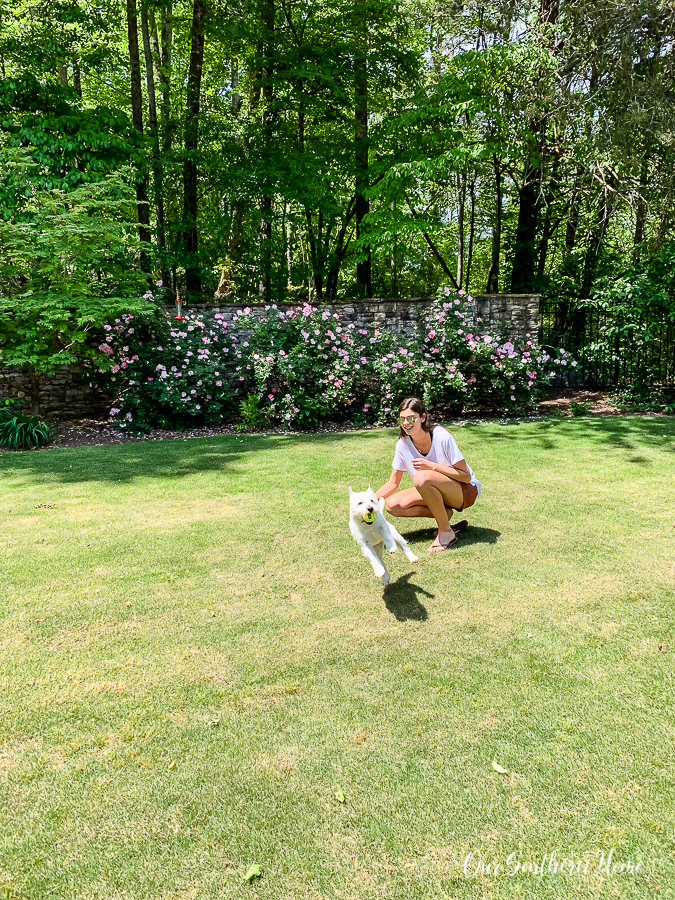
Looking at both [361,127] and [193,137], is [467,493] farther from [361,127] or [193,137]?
[361,127]

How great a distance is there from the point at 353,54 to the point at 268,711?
49.7 ft

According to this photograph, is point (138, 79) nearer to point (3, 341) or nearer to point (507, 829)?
point (3, 341)

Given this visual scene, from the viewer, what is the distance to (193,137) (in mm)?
13242

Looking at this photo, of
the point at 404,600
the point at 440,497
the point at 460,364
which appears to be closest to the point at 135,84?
the point at 460,364

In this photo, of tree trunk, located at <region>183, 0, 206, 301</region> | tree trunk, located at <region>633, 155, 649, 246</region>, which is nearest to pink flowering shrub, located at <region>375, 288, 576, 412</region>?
tree trunk, located at <region>633, 155, 649, 246</region>

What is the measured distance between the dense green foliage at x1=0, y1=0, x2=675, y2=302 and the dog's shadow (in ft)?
28.2

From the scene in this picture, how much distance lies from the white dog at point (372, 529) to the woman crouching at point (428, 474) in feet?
1.90

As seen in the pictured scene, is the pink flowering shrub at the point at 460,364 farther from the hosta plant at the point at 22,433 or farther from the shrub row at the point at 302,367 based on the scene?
the hosta plant at the point at 22,433

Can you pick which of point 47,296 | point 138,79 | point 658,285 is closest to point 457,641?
point 47,296

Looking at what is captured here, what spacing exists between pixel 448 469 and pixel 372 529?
3.39ft

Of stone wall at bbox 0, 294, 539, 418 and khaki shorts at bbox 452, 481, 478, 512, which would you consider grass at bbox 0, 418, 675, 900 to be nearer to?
khaki shorts at bbox 452, 481, 478, 512

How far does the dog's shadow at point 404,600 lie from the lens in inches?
140

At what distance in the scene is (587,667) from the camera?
117 inches

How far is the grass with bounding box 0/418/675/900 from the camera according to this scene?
1951mm
